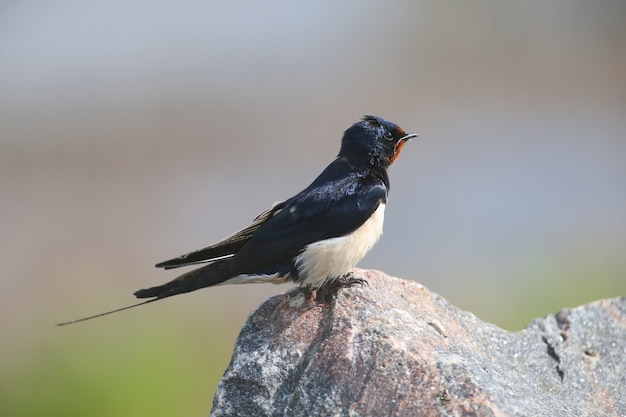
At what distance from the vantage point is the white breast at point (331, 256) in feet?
14.5

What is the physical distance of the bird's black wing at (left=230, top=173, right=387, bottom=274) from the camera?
4.44m

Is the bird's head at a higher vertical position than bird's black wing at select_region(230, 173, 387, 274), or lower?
higher

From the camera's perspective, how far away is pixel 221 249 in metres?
4.54

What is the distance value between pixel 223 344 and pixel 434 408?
16.3 ft

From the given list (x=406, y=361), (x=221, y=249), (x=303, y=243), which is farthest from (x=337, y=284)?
(x=406, y=361)

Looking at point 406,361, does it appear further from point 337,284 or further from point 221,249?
point 221,249

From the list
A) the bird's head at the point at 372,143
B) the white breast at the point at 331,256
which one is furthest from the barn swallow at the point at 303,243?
the bird's head at the point at 372,143

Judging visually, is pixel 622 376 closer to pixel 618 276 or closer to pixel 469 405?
pixel 469 405

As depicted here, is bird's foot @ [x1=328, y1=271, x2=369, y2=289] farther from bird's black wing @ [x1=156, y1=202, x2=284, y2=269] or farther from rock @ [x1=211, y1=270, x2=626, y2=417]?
bird's black wing @ [x1=156, y1=202, x2=284, y2=269]

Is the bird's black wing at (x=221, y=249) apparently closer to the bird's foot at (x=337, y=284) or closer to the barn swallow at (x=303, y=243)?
the barn swallow at (x=303, y=243)

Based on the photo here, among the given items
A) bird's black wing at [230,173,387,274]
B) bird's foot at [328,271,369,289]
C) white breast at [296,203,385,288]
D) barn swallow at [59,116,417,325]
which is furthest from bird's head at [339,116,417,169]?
bird's foot at [328,271,369,289]

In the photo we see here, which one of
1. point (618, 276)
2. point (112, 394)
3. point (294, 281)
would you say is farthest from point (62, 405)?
point (618, 276)

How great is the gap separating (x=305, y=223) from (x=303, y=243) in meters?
0.10

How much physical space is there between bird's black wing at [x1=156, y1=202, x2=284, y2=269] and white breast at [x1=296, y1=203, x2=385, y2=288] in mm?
299
